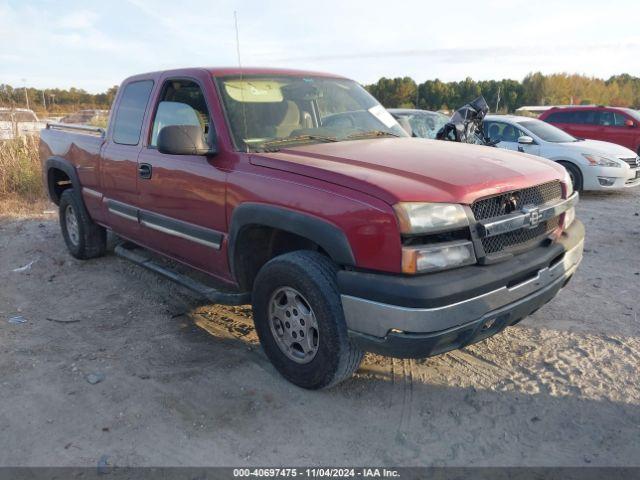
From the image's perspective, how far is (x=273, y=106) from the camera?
12.0ft

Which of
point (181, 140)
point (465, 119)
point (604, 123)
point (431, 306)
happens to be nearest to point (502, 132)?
point (465, 119)

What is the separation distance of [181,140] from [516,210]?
6.82 feet

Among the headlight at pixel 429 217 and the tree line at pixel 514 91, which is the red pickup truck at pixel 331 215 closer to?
the headlight at pixel 429 217

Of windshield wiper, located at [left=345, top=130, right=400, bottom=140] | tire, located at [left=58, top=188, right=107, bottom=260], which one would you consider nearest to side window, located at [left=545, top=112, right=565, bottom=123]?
windshield wiper, located at [left=345, top=130, right=400, bottom=140]

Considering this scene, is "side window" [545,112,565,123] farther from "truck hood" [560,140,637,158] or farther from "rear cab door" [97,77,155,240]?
"rear cab door" [97,77,155,240]

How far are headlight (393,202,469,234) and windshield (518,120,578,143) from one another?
8391 millimetres

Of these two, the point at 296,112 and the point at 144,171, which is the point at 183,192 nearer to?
the point at 144,171

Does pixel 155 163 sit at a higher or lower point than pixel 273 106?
Result: lower

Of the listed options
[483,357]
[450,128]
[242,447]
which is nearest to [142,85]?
[242,447]

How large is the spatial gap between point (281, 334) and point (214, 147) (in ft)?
4.34

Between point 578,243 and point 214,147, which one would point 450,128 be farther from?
point 214,147

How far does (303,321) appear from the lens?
9.84 feet

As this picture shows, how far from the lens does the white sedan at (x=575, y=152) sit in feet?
29.9

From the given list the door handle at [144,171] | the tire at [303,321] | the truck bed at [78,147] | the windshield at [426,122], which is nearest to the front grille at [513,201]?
the tire at [303,321]
